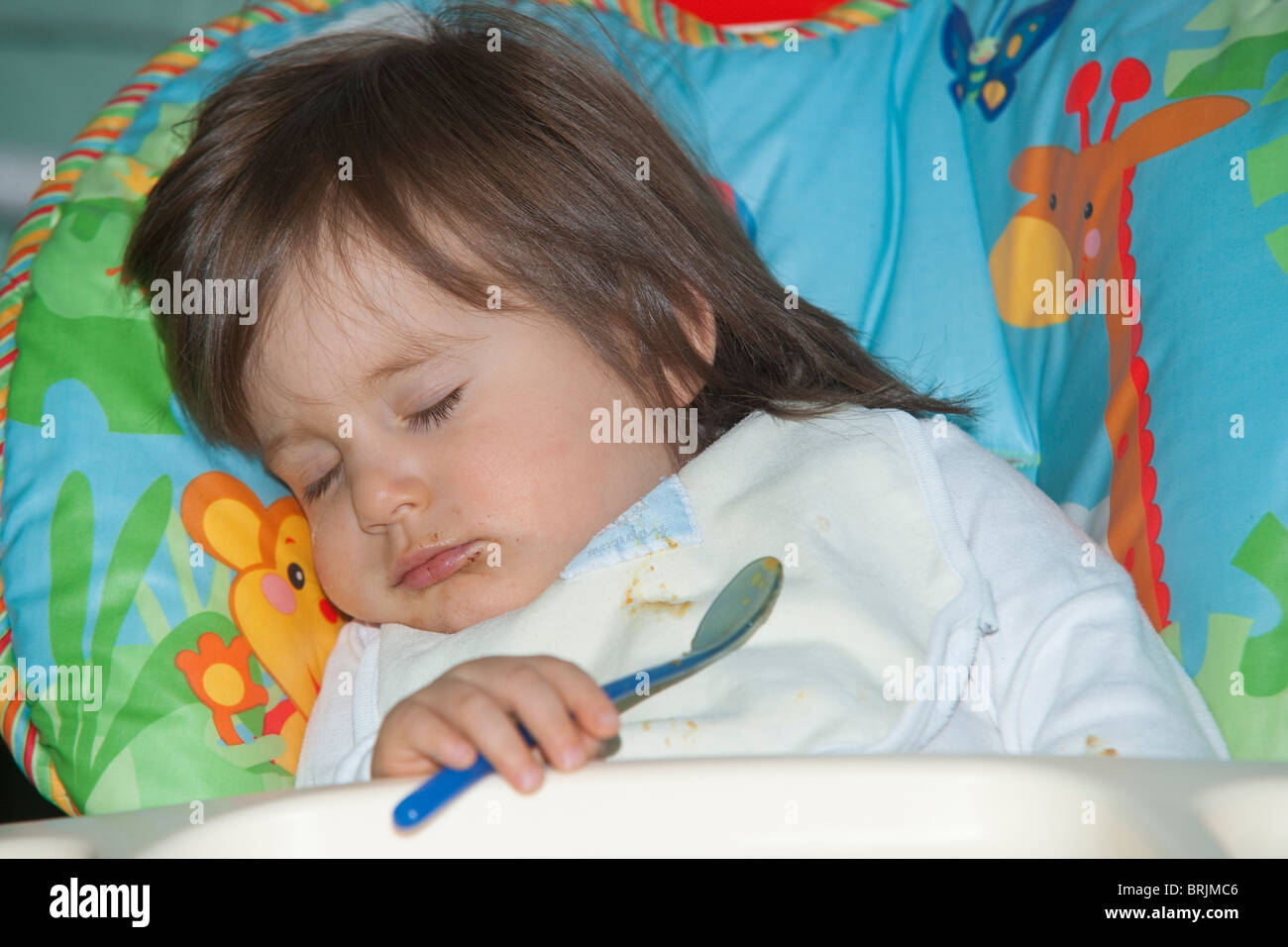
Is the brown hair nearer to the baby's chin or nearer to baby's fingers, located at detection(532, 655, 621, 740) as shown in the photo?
the baby's chin

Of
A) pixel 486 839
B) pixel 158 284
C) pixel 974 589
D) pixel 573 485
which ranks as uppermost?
pixel 158 284

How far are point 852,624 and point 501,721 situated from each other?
0.34 metres

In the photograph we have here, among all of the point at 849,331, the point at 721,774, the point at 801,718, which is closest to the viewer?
the point at 721,774

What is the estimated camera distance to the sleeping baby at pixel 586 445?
2.87ft

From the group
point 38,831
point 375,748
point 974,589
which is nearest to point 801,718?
point 974,589

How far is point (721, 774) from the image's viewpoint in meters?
0.55

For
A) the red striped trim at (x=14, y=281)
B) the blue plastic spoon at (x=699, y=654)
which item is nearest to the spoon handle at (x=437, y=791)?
the blue plastic spoon at (x=699, y=654)

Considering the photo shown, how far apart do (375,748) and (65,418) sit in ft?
1.68

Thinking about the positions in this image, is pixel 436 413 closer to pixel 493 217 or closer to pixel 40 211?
pixel 493 217

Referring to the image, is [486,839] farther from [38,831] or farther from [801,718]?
[801,718]

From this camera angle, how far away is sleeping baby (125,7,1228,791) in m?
0.88

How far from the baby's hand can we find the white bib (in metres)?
0.18

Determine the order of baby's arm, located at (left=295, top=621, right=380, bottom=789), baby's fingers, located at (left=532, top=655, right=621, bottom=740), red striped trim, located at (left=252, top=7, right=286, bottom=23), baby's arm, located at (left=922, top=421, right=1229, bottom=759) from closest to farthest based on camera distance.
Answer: baby's fingers, located at (left=532, top=655, right=621, bottom=740)
baby's arm, located at (left=922, top=421, right=1229, bottom=759)
baby's arm, located at (left=295, top=621, right=380, bottom=789)
red striped trim, located at (left=252, top=7, right=286, bottom=23)

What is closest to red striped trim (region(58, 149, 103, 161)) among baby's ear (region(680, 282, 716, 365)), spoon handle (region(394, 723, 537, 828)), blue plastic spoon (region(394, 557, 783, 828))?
baby's ear (region(680, 282, 716, 365))
